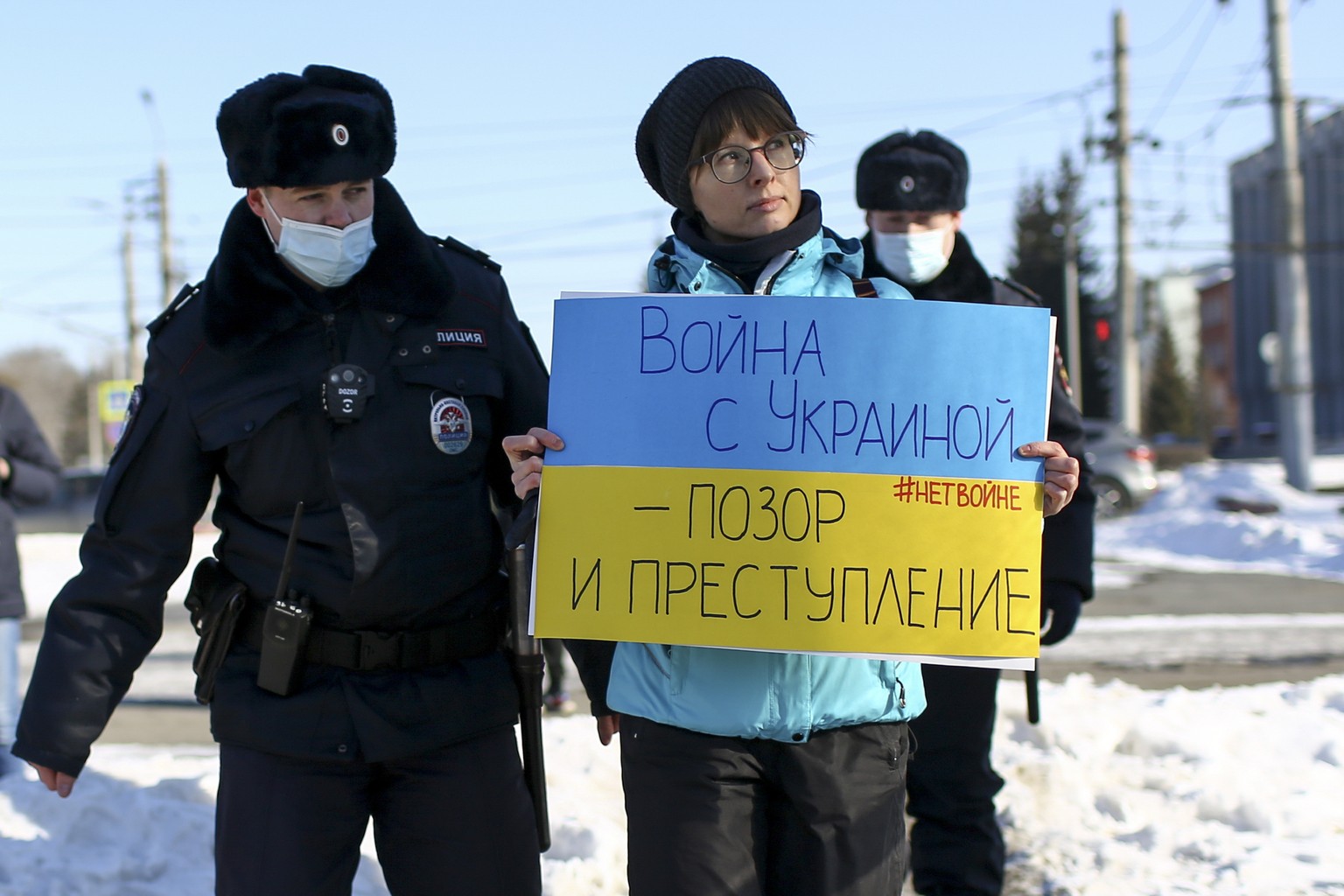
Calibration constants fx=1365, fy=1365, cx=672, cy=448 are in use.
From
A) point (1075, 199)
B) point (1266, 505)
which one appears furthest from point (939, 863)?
point (1075, 199)

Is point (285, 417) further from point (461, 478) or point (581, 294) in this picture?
point (581, 294)

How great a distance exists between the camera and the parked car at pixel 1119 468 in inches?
Result: 801

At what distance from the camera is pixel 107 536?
2.73 meters

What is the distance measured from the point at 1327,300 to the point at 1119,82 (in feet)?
79.5

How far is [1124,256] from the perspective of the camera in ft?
86.0

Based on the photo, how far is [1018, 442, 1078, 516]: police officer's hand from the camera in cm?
241

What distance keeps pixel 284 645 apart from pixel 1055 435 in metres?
2.18

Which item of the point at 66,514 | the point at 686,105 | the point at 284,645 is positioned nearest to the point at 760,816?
the point at 284,645

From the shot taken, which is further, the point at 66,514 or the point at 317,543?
the point at 66,514

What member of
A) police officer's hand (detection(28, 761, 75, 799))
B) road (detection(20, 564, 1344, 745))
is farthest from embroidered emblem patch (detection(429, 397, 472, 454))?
road (detection(20, 564, 1344, 745))

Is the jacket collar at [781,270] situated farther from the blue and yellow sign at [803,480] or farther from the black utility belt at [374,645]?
the black utility belt at [374,645]

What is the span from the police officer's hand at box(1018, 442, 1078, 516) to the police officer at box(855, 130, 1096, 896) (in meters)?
1.26

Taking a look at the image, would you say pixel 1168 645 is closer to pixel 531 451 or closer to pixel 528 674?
pixel 528 674

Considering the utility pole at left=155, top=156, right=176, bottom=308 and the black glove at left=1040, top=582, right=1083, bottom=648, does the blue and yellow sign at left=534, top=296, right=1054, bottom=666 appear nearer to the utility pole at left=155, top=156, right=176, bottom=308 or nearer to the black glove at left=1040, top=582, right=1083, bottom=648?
the black glove at left=1040, top=582, right=1083, bottom=648
